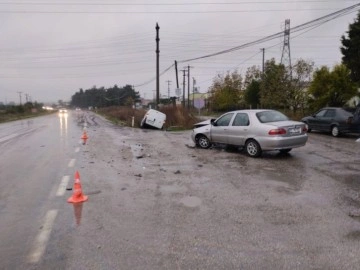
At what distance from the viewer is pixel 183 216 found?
6180 millimetres

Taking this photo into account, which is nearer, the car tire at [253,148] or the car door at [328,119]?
the car tire at [253,148]

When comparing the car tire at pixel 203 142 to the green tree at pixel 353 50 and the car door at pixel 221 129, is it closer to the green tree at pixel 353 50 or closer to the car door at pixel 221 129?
the car door at pixel 221 129

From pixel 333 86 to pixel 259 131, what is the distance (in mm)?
18725

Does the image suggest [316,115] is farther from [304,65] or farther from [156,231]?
[156,231]

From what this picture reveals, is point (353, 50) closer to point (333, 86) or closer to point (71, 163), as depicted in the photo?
point (333, 86)

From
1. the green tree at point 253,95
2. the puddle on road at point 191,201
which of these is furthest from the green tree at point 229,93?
the puddle on road at point 191,201

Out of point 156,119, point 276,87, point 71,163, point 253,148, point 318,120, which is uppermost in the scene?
point 276,87

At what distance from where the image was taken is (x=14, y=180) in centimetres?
923

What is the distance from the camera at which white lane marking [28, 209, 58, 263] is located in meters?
4.64

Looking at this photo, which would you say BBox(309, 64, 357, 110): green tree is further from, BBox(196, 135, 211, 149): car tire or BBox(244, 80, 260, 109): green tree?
BBox(244, 80, 260, 109): green tree

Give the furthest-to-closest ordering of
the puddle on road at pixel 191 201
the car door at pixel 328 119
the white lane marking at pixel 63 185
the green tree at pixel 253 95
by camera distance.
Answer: the green tree at pixel 253 95 < the car door at pixel 328 119 < the white lane marking at pixel 63 185 < the puddle on road at pixel 191 201

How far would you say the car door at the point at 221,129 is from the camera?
14.1 m

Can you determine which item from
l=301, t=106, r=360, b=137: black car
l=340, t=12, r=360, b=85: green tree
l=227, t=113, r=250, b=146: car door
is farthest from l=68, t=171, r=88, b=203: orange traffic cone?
l=340, t=12, r=360, b=85: green tree

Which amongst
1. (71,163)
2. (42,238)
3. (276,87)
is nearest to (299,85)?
(276,87)
